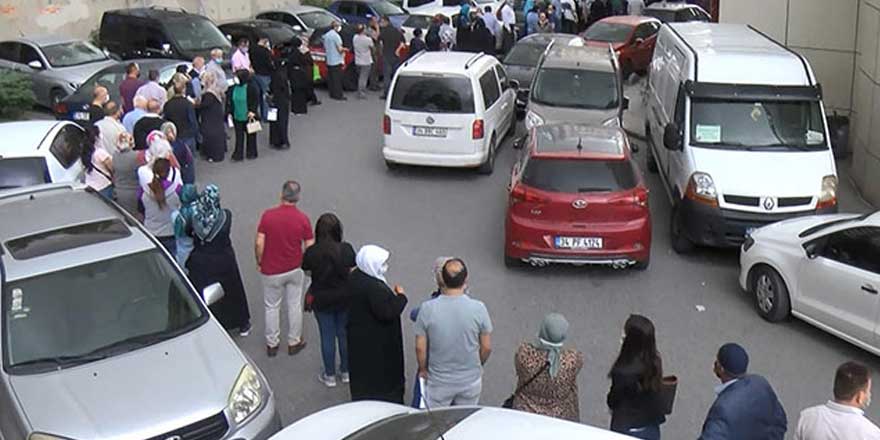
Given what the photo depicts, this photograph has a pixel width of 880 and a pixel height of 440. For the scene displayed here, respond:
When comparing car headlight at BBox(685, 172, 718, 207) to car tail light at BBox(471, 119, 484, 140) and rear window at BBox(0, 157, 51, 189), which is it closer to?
car tail light at BBox(471, 119, 484, 140)

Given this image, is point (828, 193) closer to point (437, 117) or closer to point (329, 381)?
point (437, 117)

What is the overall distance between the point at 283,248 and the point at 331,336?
3.19ft

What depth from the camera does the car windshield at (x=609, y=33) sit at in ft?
79.3

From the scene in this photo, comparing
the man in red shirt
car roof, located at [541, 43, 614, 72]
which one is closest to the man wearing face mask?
the man in red shirt

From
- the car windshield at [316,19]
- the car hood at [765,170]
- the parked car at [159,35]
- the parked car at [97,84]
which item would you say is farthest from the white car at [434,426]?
the car windshield at [316,19]

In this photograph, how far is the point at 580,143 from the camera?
1107cm

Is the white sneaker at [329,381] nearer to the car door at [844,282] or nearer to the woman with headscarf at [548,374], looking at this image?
the woman with headscarf at [548,374]

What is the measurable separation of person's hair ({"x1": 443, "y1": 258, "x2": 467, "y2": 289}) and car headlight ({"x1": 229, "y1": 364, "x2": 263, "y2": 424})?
1484 mm

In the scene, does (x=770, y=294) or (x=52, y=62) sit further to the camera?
(x=52, y=62)

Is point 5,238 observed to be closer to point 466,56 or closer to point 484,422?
point 484,422

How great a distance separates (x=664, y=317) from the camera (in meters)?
10.2

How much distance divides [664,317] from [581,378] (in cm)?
183

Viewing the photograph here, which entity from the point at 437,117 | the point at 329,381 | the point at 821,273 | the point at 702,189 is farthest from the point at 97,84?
the point at 821,273

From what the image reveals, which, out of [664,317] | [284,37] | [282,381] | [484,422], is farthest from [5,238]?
[284,37]
